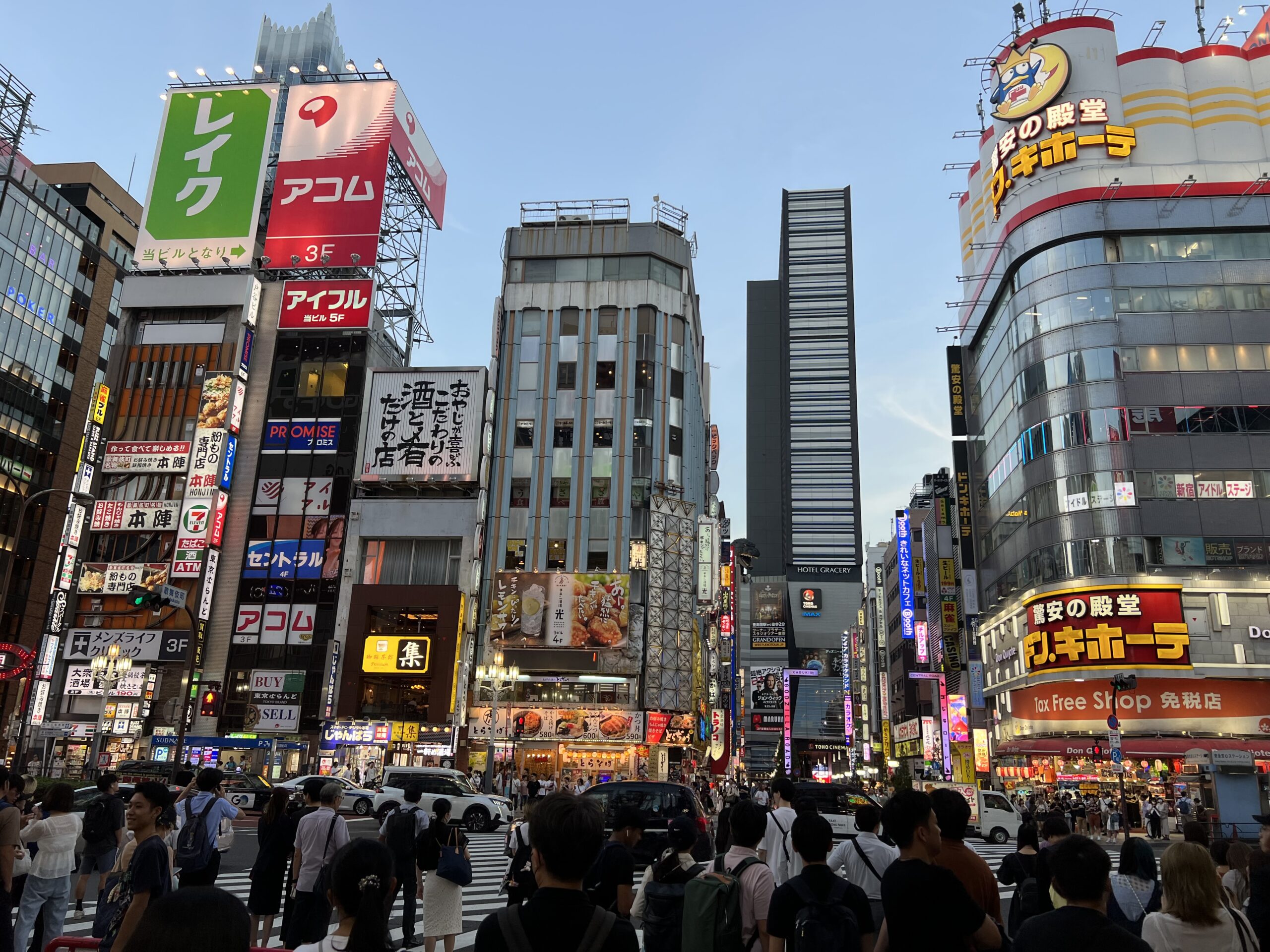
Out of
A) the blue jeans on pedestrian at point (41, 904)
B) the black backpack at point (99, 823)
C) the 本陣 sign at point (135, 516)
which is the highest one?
the 本陣 sign at point (135, 516)

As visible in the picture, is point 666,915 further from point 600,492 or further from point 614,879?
point 600,492

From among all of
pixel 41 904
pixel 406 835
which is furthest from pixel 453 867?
pixel 41 904

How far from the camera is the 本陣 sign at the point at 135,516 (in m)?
55.8

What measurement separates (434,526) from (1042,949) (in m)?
53.7

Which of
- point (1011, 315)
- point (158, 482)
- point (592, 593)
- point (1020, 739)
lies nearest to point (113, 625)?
point (158, 482)

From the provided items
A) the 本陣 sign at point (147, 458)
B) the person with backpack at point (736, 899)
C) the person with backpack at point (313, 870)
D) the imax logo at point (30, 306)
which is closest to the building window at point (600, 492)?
the 本陣 sign at point (147, 458)

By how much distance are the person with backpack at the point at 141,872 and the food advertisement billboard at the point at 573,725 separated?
156ft

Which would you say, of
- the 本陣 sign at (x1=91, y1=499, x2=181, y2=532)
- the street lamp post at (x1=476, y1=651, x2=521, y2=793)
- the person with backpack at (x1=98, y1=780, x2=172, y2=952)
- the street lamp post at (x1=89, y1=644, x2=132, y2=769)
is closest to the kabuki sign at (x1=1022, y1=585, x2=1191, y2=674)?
the street lamp post at (x1=476, y1=651, x2=521, y2=793)

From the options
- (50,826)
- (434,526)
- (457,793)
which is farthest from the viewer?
(434,526)

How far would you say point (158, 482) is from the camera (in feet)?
187

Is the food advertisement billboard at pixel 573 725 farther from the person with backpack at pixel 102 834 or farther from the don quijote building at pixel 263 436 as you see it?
the person with backpack at pixel 102 834

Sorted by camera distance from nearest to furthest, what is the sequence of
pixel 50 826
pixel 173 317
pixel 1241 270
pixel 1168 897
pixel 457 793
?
pixel 1168 897
pixel 50 826
pixel 457 793
pixel 1241 270
pixel 173 317

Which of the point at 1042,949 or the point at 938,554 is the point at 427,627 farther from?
the point at 1042,949

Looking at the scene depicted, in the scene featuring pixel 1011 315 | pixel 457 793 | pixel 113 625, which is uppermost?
pixel 1011 315
